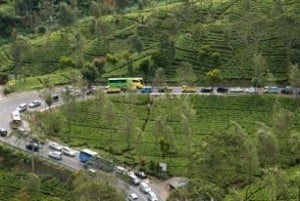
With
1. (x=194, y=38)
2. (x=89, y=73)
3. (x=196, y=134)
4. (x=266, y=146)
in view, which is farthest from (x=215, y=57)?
(x=266, y=146)

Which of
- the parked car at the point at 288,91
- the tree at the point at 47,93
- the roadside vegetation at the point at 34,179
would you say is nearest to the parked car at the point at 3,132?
the roadside vegetation at the point at 34,179

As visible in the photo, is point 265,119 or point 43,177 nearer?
point 43,177

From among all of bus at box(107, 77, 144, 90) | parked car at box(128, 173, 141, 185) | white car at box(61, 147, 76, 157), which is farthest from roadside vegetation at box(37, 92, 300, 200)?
parked car at box(128, 173, 141, 185)

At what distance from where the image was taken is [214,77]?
89062mm

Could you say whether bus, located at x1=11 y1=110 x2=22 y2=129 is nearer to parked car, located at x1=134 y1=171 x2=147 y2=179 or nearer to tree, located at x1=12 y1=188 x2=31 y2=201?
tree, located at x1=12 y1=188 x2=31 y2=201

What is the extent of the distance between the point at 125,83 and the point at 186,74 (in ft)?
32.2

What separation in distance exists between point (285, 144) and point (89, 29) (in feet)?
175

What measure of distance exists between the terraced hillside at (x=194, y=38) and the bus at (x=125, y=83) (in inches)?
184

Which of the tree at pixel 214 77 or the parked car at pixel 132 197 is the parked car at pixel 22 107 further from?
the tree at pixel 214 77

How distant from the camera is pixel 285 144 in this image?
76.9 meters

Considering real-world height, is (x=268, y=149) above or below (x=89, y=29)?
below

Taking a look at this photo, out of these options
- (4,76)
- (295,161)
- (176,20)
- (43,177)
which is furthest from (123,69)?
(295,161)

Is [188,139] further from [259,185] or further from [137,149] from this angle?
[259,185]

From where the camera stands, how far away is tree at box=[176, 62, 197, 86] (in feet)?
293
